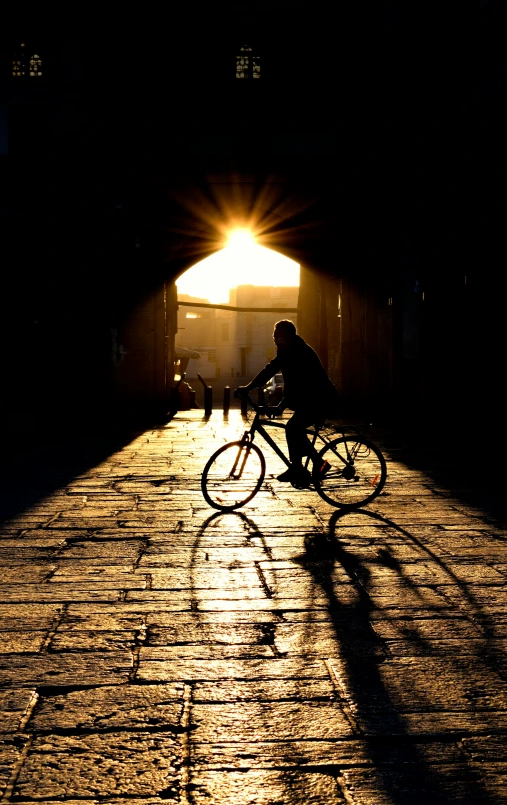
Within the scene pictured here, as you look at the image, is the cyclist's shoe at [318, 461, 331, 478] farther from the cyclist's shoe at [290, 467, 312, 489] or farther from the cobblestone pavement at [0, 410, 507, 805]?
the cobblestone pavement at [0, 410, 507, 805]

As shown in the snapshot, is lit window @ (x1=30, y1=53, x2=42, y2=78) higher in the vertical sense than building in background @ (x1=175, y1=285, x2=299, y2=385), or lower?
higher

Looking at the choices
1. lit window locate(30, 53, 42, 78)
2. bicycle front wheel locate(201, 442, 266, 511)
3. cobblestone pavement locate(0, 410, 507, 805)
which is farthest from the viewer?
lit window locate(30, 53, 42, 78)

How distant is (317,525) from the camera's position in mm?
6992

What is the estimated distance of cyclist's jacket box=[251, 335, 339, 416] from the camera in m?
7.51

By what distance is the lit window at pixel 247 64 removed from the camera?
60.4 feet

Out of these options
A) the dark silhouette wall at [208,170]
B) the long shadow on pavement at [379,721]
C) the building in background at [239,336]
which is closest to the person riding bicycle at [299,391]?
the long shadow on pavement at [379,721]

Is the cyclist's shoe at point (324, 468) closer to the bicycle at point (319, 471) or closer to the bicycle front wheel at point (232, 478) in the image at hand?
the bicycle at point (319, 471)

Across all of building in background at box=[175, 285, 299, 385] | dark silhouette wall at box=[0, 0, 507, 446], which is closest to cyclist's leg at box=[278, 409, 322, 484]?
dark silhouette wall at box=[0, 0, 507, 446]

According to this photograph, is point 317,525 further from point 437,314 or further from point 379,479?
point 437,314

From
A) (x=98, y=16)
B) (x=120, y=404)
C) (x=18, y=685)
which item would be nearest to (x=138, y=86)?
(x=98, y=16)

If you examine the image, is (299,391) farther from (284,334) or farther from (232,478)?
(232,478)

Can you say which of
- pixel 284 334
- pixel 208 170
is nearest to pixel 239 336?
pixel 208 170

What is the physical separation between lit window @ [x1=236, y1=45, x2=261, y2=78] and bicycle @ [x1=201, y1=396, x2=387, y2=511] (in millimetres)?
12381

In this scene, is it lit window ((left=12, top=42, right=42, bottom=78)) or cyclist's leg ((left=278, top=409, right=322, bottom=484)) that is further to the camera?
lit window ((left=12, top=42, right=42, bottom=78))
